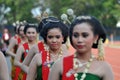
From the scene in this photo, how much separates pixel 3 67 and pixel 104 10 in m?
59.0

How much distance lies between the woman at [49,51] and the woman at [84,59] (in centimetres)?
140

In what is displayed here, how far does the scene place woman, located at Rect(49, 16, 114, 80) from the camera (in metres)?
3.44

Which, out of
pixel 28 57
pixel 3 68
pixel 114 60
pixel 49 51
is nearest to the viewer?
pixel 3 68

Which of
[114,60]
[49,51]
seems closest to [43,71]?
[49,51]

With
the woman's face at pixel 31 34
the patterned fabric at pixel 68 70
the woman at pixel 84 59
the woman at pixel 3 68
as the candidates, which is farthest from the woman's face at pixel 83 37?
the woman's face at pixel 31 34

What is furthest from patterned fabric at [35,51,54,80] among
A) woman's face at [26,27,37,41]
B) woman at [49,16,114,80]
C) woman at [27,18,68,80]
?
woman's face at [26,27,37,41]

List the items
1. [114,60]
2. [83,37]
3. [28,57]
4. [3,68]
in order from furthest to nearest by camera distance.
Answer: [114,60] → [28,57] → [3,68] → [83,37]

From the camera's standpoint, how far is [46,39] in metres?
5.14

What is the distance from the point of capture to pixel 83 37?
344 centimetres

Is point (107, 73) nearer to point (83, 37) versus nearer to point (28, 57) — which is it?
point (83, 37)

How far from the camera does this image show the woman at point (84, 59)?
3443mm

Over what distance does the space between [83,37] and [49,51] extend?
184cm

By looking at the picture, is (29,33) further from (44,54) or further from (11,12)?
(11,12)

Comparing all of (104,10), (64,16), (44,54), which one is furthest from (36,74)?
(104,10)
